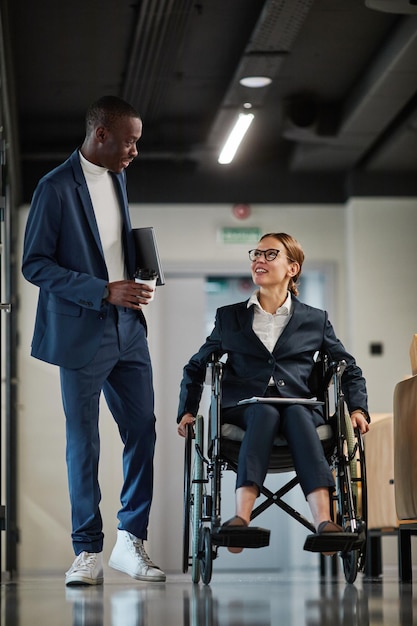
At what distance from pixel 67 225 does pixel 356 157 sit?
446 cm

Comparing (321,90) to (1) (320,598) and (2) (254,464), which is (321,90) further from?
(1) (320,598)

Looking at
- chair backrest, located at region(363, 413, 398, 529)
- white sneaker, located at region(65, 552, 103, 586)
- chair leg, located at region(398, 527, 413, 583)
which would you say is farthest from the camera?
chair backrest, located at region(363, 413, 398, 529)

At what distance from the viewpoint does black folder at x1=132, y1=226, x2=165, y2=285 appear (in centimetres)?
350

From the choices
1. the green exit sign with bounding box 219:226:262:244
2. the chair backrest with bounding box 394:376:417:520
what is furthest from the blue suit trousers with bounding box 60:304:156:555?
the green exit sign with bounding box 219:226:262:244

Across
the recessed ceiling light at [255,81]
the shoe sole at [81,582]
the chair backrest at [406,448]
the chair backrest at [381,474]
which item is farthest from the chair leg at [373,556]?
the recessed ceiling light at [255,81]

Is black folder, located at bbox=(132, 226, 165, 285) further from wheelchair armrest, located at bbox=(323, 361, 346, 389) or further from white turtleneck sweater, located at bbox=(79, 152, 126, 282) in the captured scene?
wheelchair armrest, located at bbox=(323, 361, 346, 389)

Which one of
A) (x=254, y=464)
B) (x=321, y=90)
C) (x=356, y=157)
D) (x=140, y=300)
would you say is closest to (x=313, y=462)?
(x=254, y=464)

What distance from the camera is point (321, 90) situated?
689 centimetres

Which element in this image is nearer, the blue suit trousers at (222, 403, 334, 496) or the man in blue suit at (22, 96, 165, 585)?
the blue suit trousers at (222, 403, 334, 496)

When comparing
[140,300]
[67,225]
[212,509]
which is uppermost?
[67,225]

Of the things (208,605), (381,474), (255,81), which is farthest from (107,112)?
(255,81)

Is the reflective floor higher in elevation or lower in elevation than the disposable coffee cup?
lower

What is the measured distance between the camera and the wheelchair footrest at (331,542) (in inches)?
119

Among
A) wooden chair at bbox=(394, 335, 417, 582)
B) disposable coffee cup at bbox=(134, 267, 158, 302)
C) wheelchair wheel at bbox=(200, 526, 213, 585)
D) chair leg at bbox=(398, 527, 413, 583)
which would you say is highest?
disposable coffee cup at bbox=(134, 267, 158, 302)
